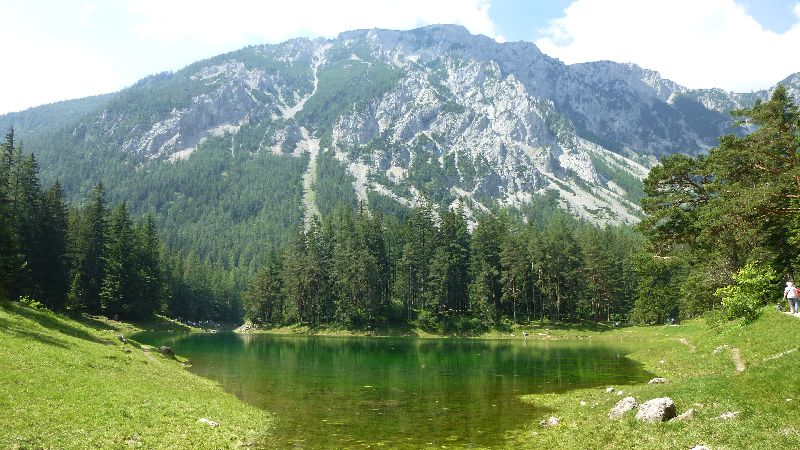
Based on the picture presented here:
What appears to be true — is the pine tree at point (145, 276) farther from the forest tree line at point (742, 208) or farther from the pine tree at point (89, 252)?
the forest tree line at point (742, 208)

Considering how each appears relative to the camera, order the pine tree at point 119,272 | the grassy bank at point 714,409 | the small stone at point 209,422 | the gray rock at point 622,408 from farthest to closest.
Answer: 1. the pine tree at point 119,272
2. the gray rock at point 622,408
3. the small stone at point 209,422
4. the grassy bank at point 714,409

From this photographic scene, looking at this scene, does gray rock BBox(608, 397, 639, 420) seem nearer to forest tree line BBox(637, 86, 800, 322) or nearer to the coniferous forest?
forest tree line BBox(637, 86, 800, 322)

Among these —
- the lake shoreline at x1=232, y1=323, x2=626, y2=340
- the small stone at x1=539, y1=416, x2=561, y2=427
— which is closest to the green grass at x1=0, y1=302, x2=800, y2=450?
the small stone at x1=539, y1=416, x2=561, y2=427

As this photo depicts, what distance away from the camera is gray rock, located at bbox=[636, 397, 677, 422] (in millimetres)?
20000

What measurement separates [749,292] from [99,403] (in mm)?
50218

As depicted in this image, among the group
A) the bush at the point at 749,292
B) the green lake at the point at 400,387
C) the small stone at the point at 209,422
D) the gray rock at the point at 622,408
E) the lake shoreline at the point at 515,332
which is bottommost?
the lake shoreline at the point at 515,332

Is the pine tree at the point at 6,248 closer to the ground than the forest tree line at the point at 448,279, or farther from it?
farther from it

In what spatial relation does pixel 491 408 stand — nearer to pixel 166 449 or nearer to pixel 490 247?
pixel 166 449

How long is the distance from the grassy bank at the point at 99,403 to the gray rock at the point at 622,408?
53.2 feet

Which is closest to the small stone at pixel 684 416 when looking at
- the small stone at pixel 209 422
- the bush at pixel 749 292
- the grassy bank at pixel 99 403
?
the grassy bank at pixel 99 403

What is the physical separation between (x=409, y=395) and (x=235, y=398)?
11.4 metres

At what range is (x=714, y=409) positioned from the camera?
19.1 m

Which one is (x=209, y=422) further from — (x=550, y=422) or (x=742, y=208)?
(x=742, y=208)

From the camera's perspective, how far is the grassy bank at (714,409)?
16125 millimetres
